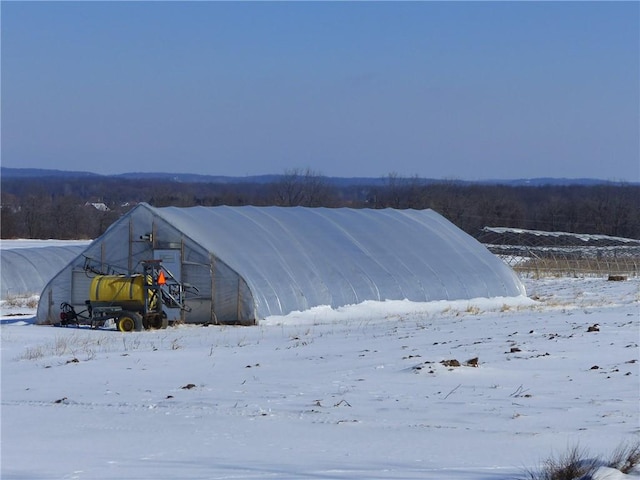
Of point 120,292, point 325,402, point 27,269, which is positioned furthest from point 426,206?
point 325,402

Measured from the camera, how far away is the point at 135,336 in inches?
898

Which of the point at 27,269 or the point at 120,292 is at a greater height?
the point at 120,292

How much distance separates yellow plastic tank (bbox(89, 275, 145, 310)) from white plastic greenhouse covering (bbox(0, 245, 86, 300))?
45.3 ft

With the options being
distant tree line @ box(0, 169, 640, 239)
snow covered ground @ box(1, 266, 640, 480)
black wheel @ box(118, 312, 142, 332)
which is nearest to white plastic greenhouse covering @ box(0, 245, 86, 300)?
black wheel @ box(118, 312, 142, 332)

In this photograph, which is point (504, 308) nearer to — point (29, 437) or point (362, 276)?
point (362, 276)

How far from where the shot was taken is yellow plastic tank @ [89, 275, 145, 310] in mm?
25312

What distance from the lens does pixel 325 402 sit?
12086 millimetres

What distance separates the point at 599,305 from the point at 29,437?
2090cm

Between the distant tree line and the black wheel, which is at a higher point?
the distant tree line

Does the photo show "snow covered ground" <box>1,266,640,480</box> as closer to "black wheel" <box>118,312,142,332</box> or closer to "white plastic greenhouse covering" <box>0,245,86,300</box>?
"black wheel" <box>118,312,142,332</box>

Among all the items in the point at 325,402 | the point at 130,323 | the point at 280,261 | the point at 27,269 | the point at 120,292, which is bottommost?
the point at 130,323

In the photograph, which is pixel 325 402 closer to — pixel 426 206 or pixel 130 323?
pixel 130 323

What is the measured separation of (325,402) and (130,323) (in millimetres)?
13605

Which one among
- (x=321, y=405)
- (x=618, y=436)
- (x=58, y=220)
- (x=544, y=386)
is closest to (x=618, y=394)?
(x=544, y=386)
